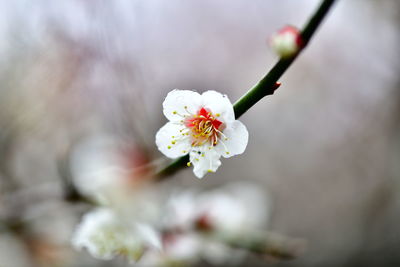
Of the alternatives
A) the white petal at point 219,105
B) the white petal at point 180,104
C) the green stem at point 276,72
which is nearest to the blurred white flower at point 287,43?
the green stem at point 276,72

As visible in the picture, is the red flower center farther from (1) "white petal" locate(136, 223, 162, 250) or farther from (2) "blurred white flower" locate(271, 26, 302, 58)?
(1) "white petal" locate(136, 223, 162, 250)

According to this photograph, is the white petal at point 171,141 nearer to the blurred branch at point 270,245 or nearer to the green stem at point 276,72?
the green stem at point 276,72

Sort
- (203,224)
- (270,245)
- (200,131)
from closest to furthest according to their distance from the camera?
(200,131), (270,245), (203,224)

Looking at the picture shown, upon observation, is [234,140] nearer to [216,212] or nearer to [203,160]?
[203,160]

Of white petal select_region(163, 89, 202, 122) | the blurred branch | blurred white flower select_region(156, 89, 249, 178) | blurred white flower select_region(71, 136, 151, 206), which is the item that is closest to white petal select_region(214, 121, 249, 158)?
blurred white flower select_region(156, 89, 249, 178)

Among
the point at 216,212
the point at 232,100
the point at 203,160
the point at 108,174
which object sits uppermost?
the point at 232,100

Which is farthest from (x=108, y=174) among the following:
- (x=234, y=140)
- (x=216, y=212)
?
(x=216, y=212)
